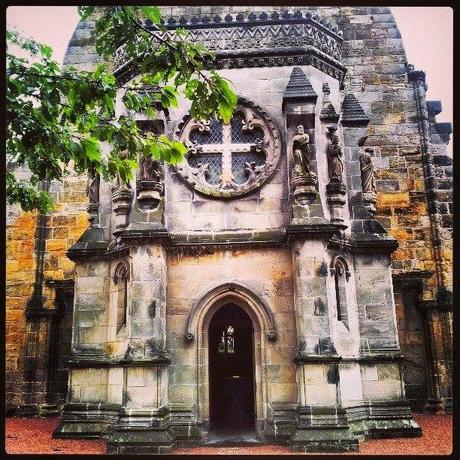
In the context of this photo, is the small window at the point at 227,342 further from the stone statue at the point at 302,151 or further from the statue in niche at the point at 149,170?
the stone statue at the point at 302,151

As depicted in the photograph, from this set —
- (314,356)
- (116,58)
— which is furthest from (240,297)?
(116,58)

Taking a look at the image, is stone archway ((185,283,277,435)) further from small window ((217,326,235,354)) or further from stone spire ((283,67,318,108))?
stone spire ((283,67,318,108))

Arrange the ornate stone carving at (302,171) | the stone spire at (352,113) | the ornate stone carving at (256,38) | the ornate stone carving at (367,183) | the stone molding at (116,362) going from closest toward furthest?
the stone molding at (116,362) → the ornate stone carving at (302,171) → the ornate stone carving at (256,38) → the ornate stone carving at (367,183) → the stone spire at (352,113)

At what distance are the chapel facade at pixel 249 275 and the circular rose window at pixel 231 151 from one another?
0.03 metres

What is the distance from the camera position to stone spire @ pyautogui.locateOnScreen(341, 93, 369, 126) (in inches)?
468

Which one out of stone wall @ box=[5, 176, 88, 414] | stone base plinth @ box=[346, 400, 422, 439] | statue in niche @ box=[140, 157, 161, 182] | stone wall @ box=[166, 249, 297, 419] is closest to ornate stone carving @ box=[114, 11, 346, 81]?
statue in niche @ box=[140, 157, 161, 182]

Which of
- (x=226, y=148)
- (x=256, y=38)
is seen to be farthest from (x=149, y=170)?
(x=256, y=38)

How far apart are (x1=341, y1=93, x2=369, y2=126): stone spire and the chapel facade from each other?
39mm

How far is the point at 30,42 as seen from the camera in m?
8.18

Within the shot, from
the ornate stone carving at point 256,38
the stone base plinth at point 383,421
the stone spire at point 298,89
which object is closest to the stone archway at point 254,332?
the stone base plinth at point 383,421

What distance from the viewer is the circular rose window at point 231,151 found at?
10.4m

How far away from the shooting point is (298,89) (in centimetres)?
1037

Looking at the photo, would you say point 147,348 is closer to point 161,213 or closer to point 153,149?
point 161,213

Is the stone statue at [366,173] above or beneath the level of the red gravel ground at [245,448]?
above
